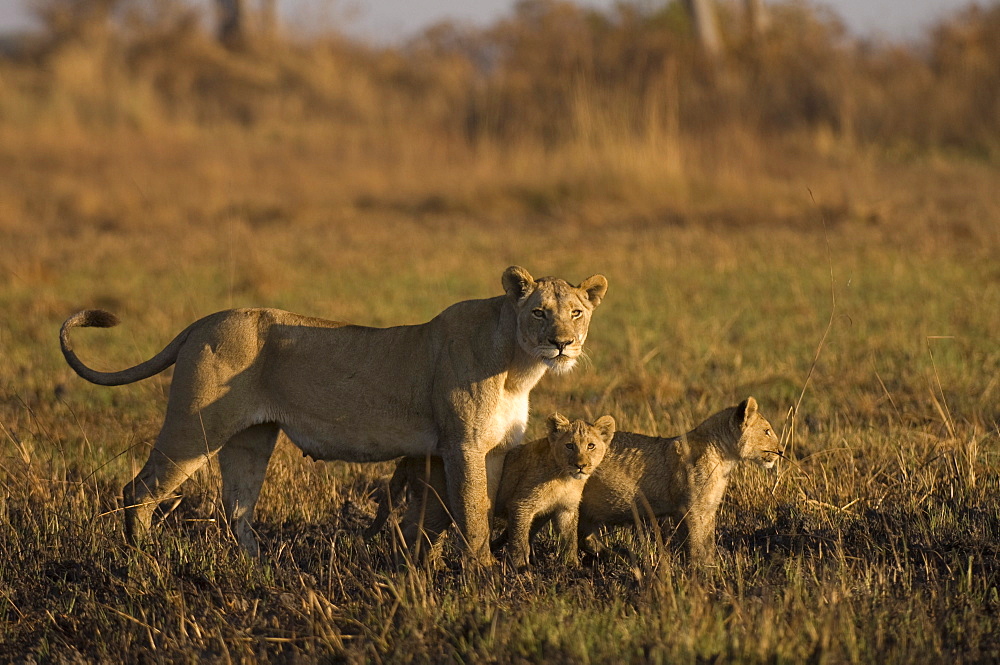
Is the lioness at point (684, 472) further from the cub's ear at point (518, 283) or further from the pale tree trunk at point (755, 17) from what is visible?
the pale tree trunk at point (755, 17)

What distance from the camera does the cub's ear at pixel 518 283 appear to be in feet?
16.4

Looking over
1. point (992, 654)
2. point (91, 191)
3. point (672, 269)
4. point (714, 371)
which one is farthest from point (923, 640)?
point (91, 191)

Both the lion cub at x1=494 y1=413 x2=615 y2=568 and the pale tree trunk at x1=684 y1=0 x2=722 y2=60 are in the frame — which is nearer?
the lion cub at x1=494 y1=413 x2=615 y2=568

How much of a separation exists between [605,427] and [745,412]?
0.59 m

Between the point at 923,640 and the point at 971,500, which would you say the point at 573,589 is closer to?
the point at 923,640

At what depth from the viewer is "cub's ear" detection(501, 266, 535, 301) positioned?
499cm

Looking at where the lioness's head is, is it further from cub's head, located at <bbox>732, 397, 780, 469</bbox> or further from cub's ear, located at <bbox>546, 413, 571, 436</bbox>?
cub's head, located at <bbox>732, 397, 780, 469</bbox>

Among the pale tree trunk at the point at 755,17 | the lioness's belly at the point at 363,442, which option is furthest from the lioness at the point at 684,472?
the pale tree trunk at the point at 755,17

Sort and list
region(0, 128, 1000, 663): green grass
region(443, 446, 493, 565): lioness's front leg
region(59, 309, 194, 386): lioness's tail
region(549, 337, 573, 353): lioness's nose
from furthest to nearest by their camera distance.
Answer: region(59, 309, 194, 386): lioness's tail → region(443, 446, 493, 565): lioness's front leg → region(549, 337, 573, 353): lioness's nose → region(0, 128, 1000, 663): green grass

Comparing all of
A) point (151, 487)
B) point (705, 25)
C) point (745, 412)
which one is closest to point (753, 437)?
point (745, 412)

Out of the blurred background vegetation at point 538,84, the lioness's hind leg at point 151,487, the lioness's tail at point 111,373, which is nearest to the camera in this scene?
the lioness's hind leg at point 151,487

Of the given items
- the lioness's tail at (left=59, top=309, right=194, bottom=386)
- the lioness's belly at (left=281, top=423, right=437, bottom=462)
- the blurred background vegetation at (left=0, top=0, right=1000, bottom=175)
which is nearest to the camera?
the lioness's belly at (left=281, top=423, right=437, bottom=462)

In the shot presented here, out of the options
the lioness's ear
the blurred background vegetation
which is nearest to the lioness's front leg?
the lioness's ear

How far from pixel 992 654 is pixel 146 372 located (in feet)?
11.9
